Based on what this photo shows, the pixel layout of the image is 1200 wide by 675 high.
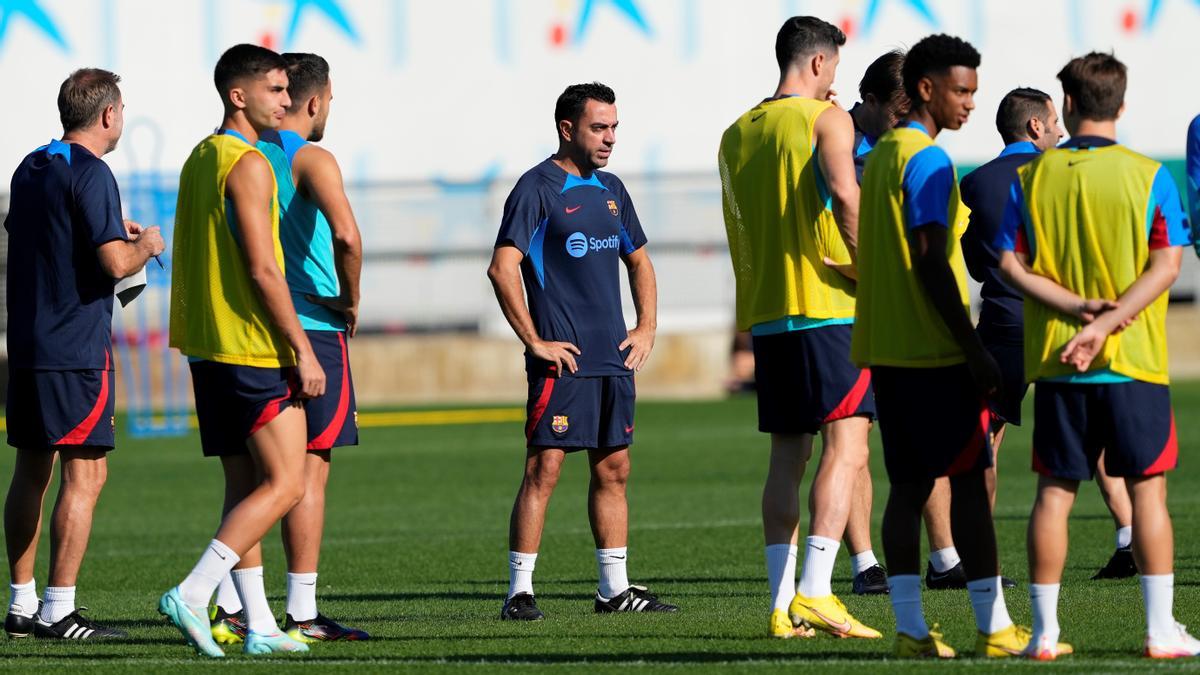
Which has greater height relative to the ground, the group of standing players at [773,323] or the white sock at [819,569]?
the group of standing players at [773,323]

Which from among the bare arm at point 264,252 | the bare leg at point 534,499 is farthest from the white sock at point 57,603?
the bare leg at point 534,499

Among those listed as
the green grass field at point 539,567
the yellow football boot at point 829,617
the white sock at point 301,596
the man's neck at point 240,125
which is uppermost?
the man's neck at point 240,125

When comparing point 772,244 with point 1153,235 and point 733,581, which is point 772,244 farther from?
point 733,581

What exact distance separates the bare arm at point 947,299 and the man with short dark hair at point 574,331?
232 cm

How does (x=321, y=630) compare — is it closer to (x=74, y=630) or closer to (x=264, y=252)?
(x=74, y=630)

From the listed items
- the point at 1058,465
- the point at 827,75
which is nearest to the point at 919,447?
the point at 1058,465

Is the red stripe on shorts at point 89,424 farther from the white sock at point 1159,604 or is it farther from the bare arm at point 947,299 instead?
the white sock at point 1159,604

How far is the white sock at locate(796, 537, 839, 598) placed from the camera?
279 inches

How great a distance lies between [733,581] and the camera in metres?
9.42

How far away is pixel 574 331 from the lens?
848 centimetres

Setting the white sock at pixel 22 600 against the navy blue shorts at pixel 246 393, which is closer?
the navy blue shorts at pixel 246 393

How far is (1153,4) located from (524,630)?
27.3m

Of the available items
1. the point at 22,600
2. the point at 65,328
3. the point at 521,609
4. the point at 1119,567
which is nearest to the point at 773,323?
the point at 521,609

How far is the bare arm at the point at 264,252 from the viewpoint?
22.1 feet
